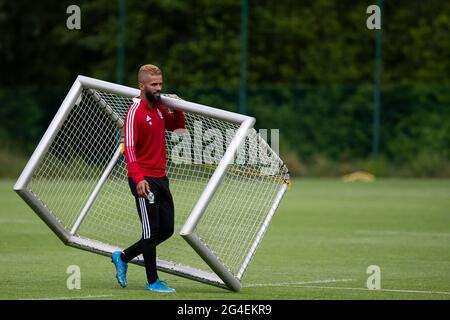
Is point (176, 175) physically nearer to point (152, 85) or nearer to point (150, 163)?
point (150, 163)

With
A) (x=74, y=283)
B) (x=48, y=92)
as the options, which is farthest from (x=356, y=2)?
(x=74, y=283)

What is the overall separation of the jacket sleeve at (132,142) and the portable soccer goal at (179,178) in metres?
0.42

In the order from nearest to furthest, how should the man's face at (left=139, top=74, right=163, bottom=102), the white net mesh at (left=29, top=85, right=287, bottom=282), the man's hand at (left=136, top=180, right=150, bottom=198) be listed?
the man's hand at (left=136, top=180, right=150, bottom=198)
the man's face at (left=139, top=74, right=163, bottom=102)
the white net mesh at (left=29, top=85, right=287, bottom=282)

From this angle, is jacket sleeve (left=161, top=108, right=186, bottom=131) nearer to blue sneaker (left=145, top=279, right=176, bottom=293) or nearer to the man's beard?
the man's beard

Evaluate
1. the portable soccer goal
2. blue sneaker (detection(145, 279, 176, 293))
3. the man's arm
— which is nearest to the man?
blue sneaker (detection(145, 279, 176, 293))

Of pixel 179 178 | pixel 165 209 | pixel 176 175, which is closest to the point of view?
pixel 165 209

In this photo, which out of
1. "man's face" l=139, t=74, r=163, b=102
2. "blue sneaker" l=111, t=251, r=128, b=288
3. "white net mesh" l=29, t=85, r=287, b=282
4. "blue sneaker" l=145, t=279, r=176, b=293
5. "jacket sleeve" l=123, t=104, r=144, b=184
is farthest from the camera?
"white net mesh" l=29, t=85, r=287, b=282

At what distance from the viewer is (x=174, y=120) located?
390 inches

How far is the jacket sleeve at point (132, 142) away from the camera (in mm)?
9398

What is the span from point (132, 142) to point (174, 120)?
2.01 ft

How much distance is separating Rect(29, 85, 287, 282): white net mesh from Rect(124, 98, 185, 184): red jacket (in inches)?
16.1

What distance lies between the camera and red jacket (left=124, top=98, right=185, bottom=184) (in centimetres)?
944

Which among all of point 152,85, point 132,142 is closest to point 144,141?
point 132,142

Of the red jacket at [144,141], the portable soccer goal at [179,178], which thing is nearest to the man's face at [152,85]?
the red jacket at [144,141]
